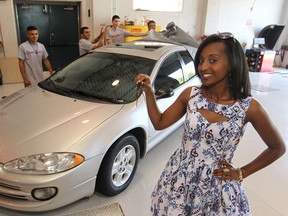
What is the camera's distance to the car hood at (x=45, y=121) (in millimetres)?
1804

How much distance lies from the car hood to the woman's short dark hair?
47.0 inches

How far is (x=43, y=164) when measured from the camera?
5.70ft

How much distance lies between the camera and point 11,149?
1790 mm

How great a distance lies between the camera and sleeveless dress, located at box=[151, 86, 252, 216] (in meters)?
1.12

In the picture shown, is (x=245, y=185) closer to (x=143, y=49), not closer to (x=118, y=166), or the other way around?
(x=118, y=166)

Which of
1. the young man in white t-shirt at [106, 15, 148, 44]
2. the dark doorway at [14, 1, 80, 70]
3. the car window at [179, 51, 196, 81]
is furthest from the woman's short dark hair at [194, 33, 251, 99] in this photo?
the dark doorway at [14, 1, 80, 70]

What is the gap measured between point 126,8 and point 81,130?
6205 mm

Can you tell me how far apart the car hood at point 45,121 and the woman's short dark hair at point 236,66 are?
1.19 m

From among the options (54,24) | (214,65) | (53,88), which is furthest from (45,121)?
(54,24)

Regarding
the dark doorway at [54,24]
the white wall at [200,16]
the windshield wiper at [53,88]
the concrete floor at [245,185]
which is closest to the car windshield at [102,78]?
the windshield wiper at [53,88]

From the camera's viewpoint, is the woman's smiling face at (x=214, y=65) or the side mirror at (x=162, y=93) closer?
the woman's smiling face at (x=214, y=65)

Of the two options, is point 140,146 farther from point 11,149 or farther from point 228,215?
point 228,215

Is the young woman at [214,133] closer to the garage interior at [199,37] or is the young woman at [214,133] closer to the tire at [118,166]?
the tire at [118,166]

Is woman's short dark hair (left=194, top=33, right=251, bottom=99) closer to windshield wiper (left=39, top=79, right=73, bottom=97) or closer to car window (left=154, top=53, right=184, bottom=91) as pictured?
car window (left=154, top=53, right=184, bottom=91)
